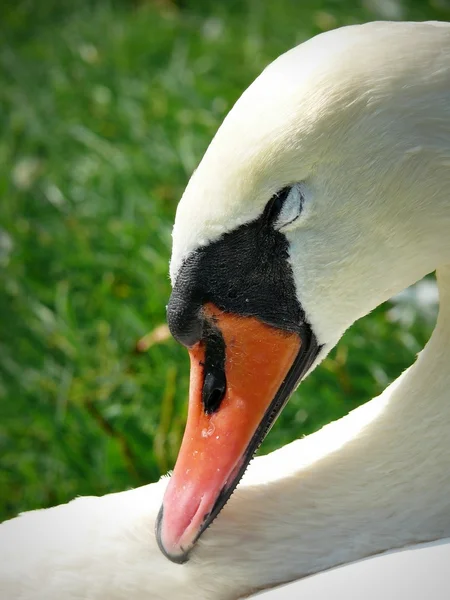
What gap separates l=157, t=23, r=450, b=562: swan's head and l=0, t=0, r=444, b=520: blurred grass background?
39.0 inches

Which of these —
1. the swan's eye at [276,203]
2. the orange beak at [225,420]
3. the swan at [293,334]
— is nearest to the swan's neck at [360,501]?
the swan at [293,334]

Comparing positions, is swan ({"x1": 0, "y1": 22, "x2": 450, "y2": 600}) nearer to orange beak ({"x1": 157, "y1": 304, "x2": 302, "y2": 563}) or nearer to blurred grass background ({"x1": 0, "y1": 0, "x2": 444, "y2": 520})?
orange beak ({"x1": 157, "y1": 304, "x2": 302, "y2": 563})

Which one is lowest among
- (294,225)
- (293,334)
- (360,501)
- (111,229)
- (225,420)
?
(111,229)

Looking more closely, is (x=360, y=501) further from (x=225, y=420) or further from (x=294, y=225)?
(x=294, y=225)

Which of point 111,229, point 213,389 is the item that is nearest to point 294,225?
point 213,389

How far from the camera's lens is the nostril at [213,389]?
165cm

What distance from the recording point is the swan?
1.51 m

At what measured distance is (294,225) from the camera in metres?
1.59

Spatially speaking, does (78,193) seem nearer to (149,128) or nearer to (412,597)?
(149,128)

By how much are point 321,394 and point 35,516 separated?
1.06 metres

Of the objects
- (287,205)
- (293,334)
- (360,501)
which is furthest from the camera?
(360,501)

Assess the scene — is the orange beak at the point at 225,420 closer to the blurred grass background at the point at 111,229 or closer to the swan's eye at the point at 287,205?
the swan's eye at the point at 287,205

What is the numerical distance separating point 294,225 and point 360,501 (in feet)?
1.70

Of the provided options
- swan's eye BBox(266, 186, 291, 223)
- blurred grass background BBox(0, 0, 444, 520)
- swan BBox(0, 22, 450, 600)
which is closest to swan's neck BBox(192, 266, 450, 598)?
swan BBox(0, 22, 450, 600)
